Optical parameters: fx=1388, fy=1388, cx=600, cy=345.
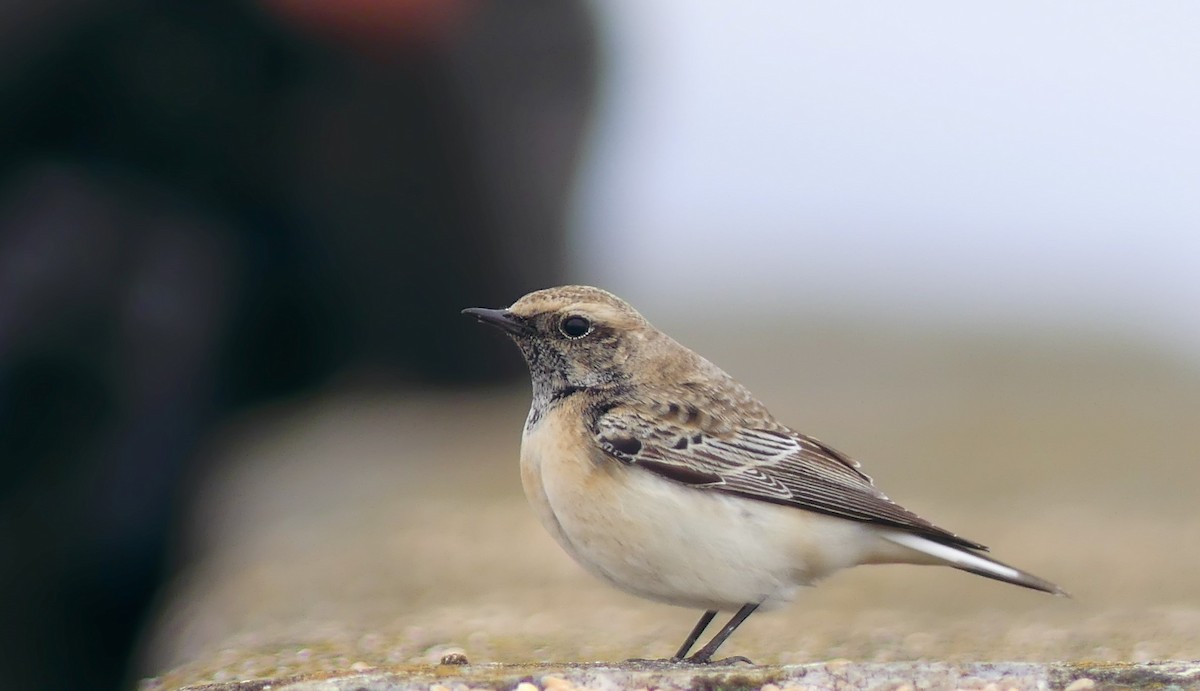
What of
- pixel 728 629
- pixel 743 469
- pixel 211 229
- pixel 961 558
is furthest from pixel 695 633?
pixel 211 229

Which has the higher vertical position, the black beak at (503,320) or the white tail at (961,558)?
the black beak at (503,320)

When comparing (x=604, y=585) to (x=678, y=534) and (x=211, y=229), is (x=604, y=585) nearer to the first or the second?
(x=678, y=534)

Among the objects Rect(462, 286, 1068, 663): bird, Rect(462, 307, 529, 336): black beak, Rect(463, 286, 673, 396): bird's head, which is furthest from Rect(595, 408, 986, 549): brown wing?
Rect(462, 307, 529, 336): black beak

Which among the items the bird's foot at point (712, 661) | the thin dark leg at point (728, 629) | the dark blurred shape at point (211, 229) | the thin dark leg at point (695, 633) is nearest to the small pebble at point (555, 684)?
the bird's foot at point (712, 661)

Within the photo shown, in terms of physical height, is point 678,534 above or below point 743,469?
below

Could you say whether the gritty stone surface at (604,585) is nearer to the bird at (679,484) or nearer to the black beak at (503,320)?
the bird at (679,484)

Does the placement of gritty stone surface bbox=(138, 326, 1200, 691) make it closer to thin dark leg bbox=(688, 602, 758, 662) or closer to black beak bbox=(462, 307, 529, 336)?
thin dark leg bbox=(688, 602, 758, 662)
